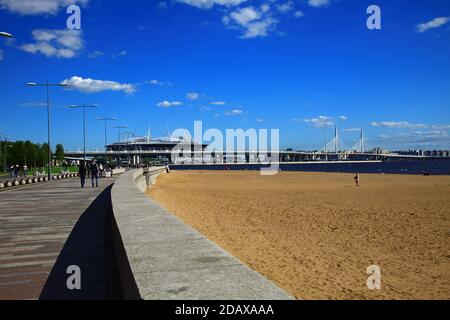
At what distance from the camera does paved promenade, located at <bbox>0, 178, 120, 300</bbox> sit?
17.2ft

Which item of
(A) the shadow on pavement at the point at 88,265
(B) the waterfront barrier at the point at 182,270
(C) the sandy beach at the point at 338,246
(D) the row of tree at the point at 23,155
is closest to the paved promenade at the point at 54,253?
(A) the shadow on pavement at the point at 88,265

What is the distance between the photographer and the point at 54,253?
7.16m

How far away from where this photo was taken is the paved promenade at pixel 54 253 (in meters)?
5.25

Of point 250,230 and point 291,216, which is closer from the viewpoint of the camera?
point 250,230

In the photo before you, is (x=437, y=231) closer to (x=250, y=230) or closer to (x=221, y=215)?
(x=250, y=230)

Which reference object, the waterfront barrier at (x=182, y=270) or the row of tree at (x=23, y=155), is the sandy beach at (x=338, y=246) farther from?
the row of tree at (x=23, y=155)

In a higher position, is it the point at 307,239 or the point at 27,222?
the point at 27,222
